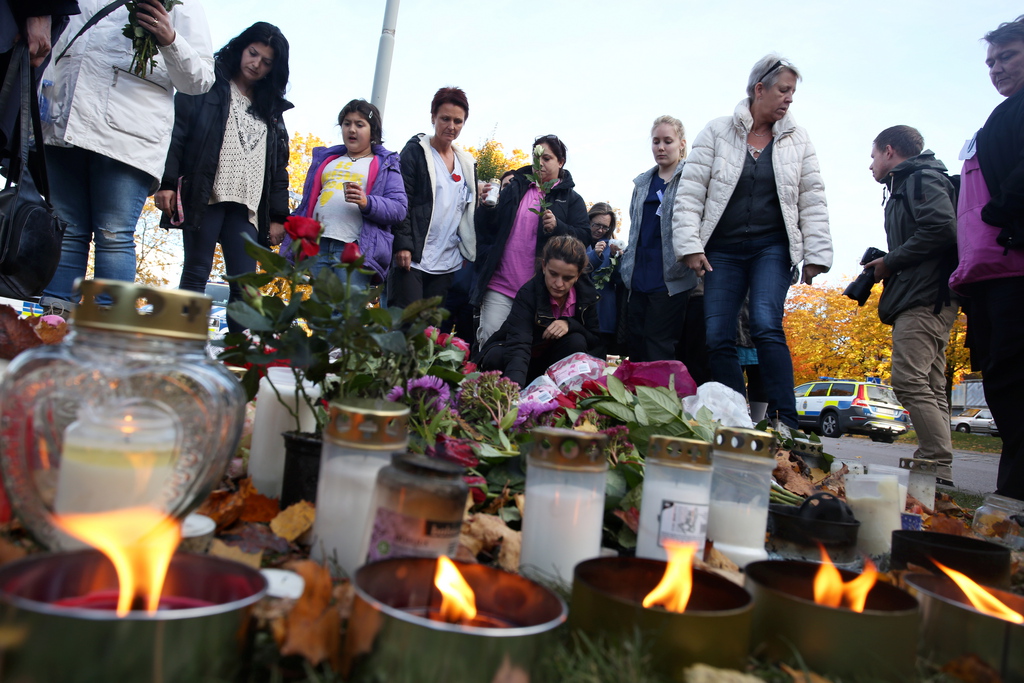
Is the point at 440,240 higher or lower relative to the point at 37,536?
higher

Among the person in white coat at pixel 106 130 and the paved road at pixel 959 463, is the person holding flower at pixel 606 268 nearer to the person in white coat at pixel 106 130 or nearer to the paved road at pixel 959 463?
the paved road at pixel 959 463

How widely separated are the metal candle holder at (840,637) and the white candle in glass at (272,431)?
1.00m

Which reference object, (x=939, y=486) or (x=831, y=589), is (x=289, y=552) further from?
(x=939, y=486)

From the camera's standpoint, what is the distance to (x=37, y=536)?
2.98ft

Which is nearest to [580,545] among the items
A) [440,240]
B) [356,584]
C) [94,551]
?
[356,584]

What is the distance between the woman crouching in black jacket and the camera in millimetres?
4082

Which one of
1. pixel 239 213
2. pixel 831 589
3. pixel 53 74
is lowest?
pixel 831 589

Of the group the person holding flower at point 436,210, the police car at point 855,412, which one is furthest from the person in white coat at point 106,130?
the police car at point 855,412

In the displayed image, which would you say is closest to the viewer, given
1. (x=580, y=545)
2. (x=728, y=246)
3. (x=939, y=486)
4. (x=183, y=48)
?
(x=580, y=545)

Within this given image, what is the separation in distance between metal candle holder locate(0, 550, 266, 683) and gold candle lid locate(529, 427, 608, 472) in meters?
0.52

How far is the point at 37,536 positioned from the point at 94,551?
0.31 metres

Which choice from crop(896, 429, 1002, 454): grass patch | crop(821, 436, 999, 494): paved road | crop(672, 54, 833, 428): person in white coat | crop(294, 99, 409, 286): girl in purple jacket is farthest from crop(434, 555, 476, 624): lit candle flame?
crop(896, 429, 1002, 454): grass patch

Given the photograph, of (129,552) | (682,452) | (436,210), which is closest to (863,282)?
(436,210)

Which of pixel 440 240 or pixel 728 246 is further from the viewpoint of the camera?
pixel 440 240
